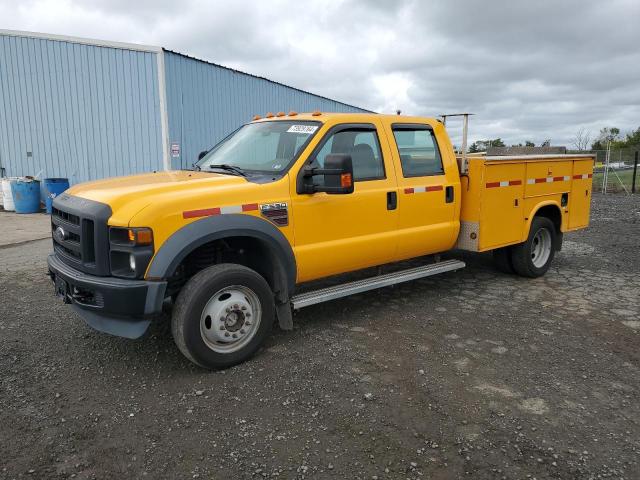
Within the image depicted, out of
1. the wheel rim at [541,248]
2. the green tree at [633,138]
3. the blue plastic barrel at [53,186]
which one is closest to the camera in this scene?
the wheel rim at [541,248]

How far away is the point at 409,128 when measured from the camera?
529 centimetres

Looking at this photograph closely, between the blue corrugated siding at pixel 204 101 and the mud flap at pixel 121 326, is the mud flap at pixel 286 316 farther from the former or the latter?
the blue corrugated siding at pixel 204 101

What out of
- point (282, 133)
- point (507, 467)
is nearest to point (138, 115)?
point (282, 133)

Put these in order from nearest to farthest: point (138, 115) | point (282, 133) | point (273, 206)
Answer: point (273, 206)
point (282, 133)
point (138, 115)

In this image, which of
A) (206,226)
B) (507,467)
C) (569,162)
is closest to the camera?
(507,467)

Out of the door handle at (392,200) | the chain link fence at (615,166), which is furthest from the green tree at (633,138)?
the door handle at (392,200)

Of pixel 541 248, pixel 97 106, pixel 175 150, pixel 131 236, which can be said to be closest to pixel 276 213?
pixel 131 236

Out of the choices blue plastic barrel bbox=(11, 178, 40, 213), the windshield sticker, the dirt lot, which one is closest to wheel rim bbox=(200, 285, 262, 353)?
the dirt lot

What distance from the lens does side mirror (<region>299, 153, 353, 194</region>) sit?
392 cm

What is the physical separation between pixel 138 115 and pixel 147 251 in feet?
34.4

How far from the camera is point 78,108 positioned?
43.0 feet

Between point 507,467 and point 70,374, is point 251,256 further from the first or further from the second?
point 507,467

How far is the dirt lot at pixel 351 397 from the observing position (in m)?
2.81

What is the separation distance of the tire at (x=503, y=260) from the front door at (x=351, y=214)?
81.9 inches
